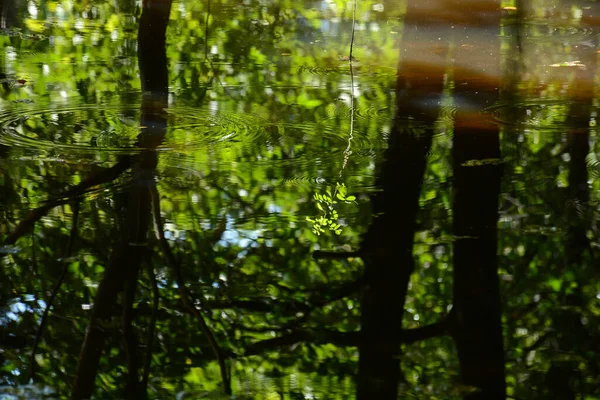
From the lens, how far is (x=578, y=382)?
389 cm

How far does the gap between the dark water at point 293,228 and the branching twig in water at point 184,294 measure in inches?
0.7

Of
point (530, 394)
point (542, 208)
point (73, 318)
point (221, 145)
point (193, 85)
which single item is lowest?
point (530, 394)

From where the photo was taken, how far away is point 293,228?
17.2 ft

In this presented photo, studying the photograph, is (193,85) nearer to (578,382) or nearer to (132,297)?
(132,297)

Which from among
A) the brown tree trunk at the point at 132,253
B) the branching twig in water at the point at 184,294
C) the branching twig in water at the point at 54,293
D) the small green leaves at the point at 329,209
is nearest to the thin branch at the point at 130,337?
the brown tree trunk at the point at 132,253

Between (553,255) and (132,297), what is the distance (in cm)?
236

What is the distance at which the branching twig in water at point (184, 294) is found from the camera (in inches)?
152

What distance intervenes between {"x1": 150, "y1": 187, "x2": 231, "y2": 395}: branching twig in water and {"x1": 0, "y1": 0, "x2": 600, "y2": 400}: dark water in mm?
17

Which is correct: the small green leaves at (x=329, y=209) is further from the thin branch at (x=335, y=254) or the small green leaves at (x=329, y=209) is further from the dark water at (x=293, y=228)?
the thin branch at (x=335, y=254)

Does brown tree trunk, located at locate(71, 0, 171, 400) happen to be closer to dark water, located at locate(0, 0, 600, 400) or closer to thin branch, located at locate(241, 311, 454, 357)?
dark water, located at locate(0, 0, 600, 400)

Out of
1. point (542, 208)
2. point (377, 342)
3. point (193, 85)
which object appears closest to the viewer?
point (377, 342)

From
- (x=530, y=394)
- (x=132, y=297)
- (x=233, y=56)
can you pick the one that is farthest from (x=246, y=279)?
(x=233, y=56)

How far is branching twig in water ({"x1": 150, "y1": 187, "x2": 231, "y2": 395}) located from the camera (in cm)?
387

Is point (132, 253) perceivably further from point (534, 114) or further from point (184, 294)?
point (534, 114)
